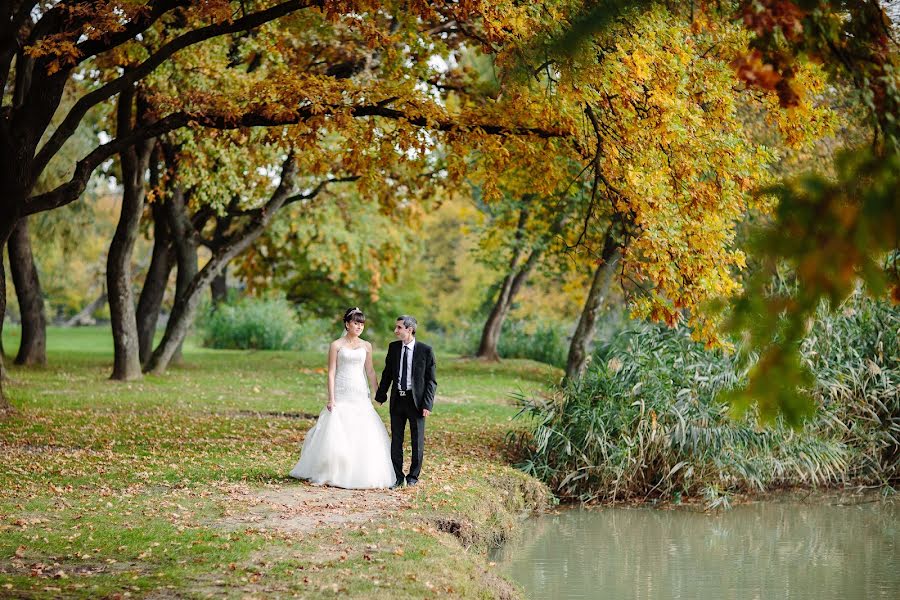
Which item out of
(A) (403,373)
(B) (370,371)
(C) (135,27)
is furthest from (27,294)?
(A) (403,373)

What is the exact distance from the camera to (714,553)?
1068cm

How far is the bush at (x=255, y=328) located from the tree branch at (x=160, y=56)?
67.9 ft

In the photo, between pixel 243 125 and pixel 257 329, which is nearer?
pixel 243 125

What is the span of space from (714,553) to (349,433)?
3937 millimetres

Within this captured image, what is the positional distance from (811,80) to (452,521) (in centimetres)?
580

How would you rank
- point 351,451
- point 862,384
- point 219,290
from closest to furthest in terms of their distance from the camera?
point 351,451 < point 862,384 < point 219,290

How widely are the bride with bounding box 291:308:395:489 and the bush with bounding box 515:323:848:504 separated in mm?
2903

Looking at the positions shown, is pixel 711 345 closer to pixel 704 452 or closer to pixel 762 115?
pixel 704 452

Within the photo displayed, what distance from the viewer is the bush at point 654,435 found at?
12.9 metres

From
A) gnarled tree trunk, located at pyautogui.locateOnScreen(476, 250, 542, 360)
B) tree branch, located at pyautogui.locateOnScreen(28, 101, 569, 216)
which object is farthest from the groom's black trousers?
gnarled tree trunk, located at pyautogui.locateOnScreen(476, 250, 542, 360)

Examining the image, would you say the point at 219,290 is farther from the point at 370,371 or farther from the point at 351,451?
the point at 351,451

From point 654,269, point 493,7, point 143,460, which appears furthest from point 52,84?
point 654,269

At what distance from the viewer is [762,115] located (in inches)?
715

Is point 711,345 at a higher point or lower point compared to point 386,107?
lower
